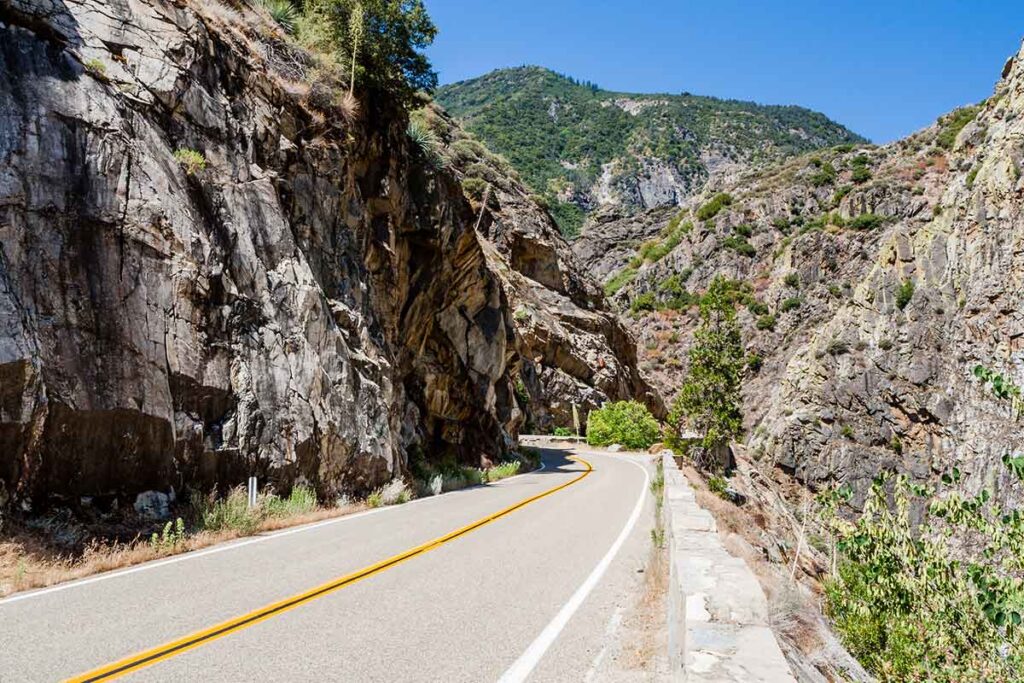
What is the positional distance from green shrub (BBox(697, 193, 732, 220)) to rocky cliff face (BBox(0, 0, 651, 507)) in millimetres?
87895

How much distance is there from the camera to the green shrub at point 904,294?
48688 millimetres

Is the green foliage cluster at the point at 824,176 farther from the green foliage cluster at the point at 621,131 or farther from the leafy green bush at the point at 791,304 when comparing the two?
the green foliage cluster at the point at 621,131

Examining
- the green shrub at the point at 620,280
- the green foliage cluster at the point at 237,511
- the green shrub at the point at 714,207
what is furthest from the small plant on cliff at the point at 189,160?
the green shrub at the point at 714,207

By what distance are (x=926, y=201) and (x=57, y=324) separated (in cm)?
7355

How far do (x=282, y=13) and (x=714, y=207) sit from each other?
90983 mm

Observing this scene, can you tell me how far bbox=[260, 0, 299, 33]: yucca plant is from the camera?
19391 millimetres

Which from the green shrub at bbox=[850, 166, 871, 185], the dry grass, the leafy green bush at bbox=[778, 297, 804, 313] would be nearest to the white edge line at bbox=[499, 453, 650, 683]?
the dry grass

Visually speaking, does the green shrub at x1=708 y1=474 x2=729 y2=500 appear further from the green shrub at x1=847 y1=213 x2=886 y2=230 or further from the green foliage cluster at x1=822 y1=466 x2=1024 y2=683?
the green shrub at x1=847 y1=213 x2=886 y2=230

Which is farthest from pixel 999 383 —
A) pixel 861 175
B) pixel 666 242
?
pixel 666 242

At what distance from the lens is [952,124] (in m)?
76.0

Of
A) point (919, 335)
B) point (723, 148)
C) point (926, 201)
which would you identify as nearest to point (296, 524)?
point (919, 335)

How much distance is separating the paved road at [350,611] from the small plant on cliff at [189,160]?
24.2ft

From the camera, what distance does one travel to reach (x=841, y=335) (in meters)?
52.9

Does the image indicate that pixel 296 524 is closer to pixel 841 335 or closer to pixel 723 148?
pixel 841 335
